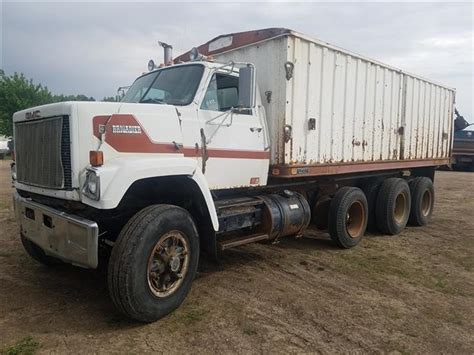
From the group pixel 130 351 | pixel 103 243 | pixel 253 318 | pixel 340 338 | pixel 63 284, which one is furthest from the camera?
pixel 63 284

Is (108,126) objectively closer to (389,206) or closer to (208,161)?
(208,161)

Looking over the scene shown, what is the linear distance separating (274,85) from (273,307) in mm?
2986

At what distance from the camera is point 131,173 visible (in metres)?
3.88

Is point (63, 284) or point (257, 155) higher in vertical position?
point (257, 155)

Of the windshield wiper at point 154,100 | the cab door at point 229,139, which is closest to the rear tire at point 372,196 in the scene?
the cab door at point 229,139

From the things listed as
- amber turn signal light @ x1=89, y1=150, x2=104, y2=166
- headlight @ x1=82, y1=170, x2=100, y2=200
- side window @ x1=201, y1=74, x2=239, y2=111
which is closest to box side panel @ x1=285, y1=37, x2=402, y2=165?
side window @ x1=201, y1=74, x2=239, y2=111

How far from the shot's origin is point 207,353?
3545 millimetres

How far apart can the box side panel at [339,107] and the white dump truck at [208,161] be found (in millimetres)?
28

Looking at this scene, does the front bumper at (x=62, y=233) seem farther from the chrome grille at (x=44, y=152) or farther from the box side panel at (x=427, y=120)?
the box side panel at (x=427, y=120)

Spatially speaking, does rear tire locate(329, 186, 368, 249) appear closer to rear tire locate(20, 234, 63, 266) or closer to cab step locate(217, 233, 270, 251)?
cab step locate(217, 233, 270, 251)

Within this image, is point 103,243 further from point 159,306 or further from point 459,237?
point 459,237

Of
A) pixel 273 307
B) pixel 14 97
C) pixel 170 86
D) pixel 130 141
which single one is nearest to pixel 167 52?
pixel 170 86

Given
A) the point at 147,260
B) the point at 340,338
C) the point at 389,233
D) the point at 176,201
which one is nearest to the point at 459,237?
the point at 389,233

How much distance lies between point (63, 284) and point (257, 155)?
9.40ft
